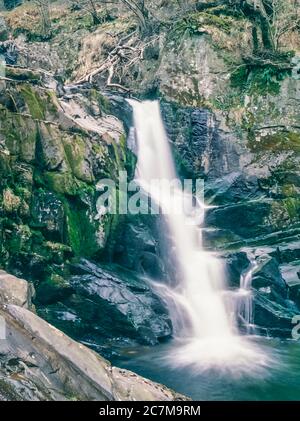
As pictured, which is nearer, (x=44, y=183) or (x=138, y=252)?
(x=44, y=183)

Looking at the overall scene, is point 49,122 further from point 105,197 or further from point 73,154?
point 105,197

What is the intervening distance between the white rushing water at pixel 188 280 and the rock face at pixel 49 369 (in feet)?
18.3

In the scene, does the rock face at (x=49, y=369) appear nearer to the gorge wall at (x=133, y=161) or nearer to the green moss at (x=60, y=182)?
the gorge wall at (x=133, y=161)

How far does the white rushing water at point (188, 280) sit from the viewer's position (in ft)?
50.5

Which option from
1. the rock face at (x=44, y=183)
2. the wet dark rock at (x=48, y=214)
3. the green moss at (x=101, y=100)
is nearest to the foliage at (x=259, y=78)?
the green moss at (x=101, y=100)

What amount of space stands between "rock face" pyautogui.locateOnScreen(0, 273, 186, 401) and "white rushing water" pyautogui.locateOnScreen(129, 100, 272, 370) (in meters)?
5.57

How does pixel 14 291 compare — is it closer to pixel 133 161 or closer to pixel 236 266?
pixel 236 266

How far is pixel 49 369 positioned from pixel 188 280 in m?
11.1

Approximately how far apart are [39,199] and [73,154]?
2.30 meters

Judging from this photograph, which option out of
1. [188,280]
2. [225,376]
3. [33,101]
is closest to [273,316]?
[188,280]

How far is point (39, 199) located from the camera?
15500 mm

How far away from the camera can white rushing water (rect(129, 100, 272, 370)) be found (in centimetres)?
1539

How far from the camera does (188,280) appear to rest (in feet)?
62.6
